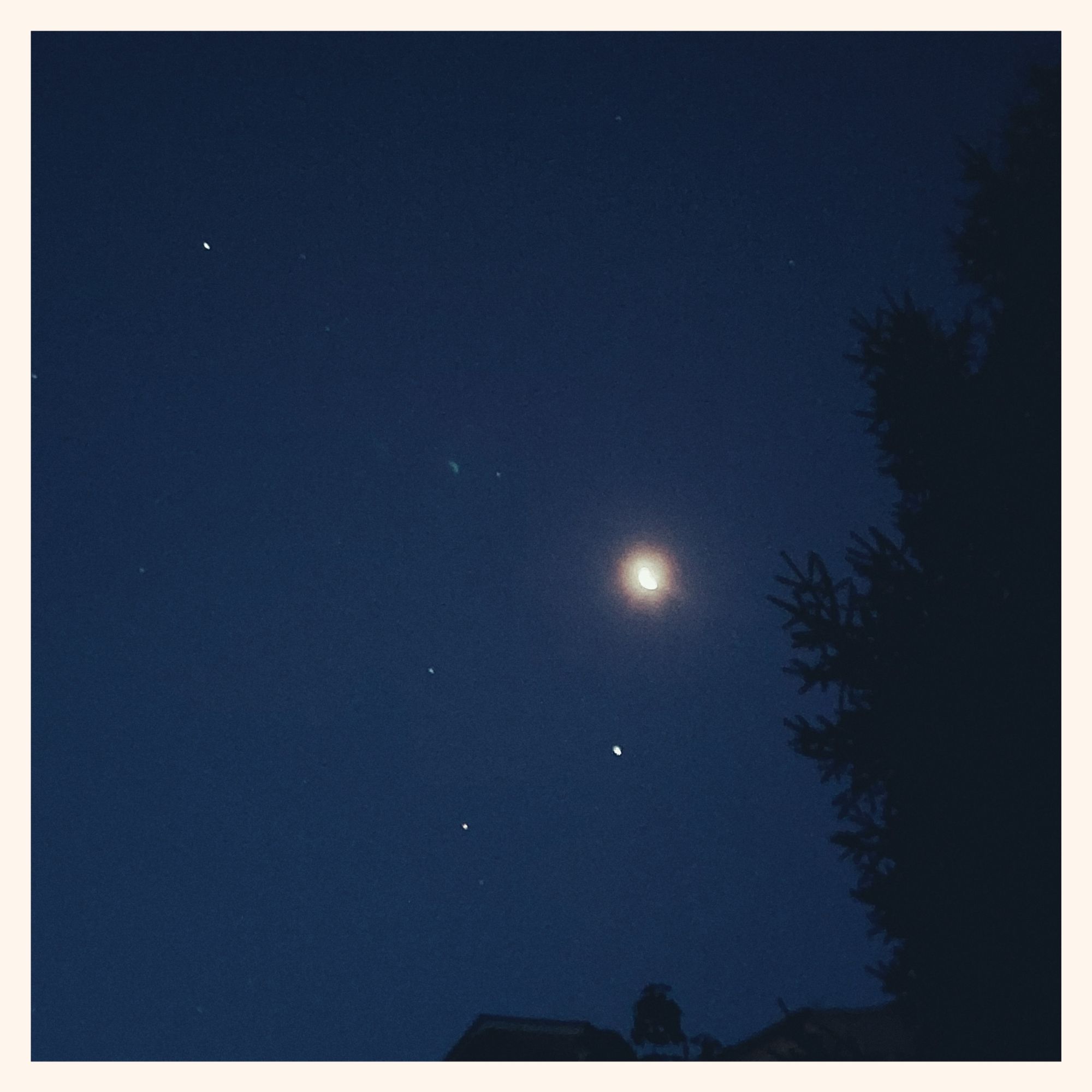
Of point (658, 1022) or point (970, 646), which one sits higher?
point (970, 646)

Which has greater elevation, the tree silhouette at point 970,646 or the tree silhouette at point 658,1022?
the tree silhouette at point 970,646

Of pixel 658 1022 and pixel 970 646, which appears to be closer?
pixel 970 646

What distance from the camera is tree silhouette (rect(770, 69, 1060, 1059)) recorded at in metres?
4.03

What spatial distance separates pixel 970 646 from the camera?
429 cm

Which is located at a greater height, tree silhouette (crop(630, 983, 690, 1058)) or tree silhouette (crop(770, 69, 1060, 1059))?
tree silhouette (crop(770, 69, 1060, 1059))

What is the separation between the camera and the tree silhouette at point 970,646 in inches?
159

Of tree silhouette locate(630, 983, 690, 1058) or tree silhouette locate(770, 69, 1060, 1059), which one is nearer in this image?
tree silhouette locate(770, 69, 1060, 1059)

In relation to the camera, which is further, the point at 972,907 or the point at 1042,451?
the point at 1042,451

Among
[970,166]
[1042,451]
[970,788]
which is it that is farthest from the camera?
[970,166]
